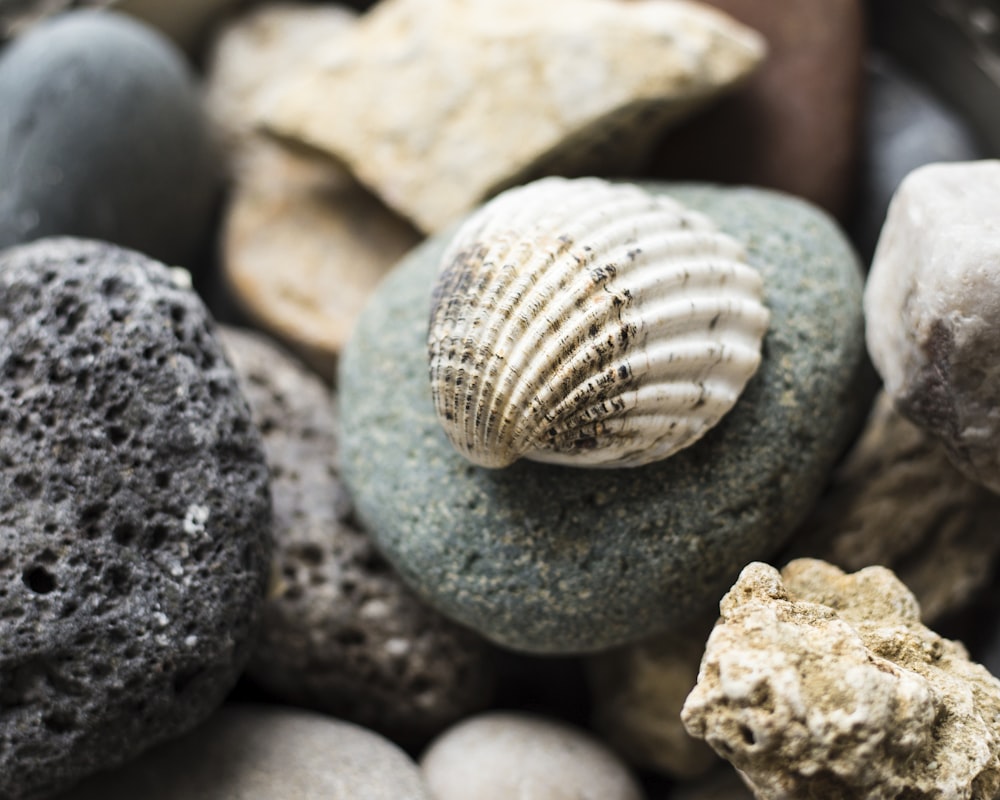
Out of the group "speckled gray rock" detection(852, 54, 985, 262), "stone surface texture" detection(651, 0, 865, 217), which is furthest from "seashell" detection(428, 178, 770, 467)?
"speckled gray rock" detection(852, 54, 985, 262)

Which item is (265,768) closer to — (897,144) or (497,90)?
(497,90)

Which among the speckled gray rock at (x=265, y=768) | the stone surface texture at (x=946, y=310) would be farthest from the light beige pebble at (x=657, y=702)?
the stone surface texture at (x=946, y=310)

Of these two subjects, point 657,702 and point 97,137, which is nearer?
point 657,702

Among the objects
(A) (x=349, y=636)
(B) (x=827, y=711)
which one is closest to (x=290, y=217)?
(A) (x=349, y=636)

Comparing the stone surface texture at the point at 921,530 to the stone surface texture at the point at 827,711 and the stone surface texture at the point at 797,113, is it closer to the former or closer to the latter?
the stone surface texture at the point at 827,711

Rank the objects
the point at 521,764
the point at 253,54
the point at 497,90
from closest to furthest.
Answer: the point at 521,764
the point at 497,90
the point at 253,54

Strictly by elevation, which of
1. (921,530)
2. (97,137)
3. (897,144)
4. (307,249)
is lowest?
(921,530)
